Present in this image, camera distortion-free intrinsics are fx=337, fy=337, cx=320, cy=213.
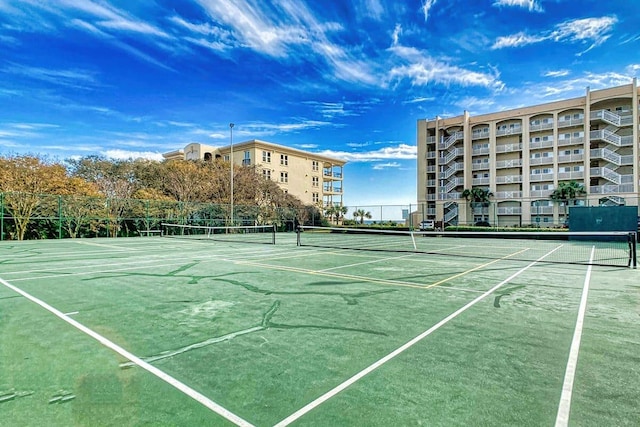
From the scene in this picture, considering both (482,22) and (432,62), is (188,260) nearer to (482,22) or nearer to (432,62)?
(482,22)

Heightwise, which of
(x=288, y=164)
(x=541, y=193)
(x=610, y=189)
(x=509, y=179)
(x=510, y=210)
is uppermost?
(x=288, y=164)

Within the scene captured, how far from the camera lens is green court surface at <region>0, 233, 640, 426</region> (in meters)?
2.40

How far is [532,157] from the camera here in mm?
48438

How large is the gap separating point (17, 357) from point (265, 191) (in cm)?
3628

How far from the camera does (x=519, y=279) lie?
7898mm

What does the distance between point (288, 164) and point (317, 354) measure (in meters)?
48.4

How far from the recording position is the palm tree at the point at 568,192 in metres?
42.6

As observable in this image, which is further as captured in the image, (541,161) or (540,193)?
(541,161)

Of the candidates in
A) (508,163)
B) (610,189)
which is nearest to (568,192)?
(610,189)

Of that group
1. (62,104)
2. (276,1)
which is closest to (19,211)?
(62,104)

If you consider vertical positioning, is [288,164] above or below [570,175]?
above

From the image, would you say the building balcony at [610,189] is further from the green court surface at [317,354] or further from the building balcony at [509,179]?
the green court surface at [317,354]

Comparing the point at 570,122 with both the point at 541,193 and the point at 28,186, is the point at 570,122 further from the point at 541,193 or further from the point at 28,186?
the point at 28,186

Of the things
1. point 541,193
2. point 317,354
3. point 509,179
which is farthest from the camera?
point 509,179
